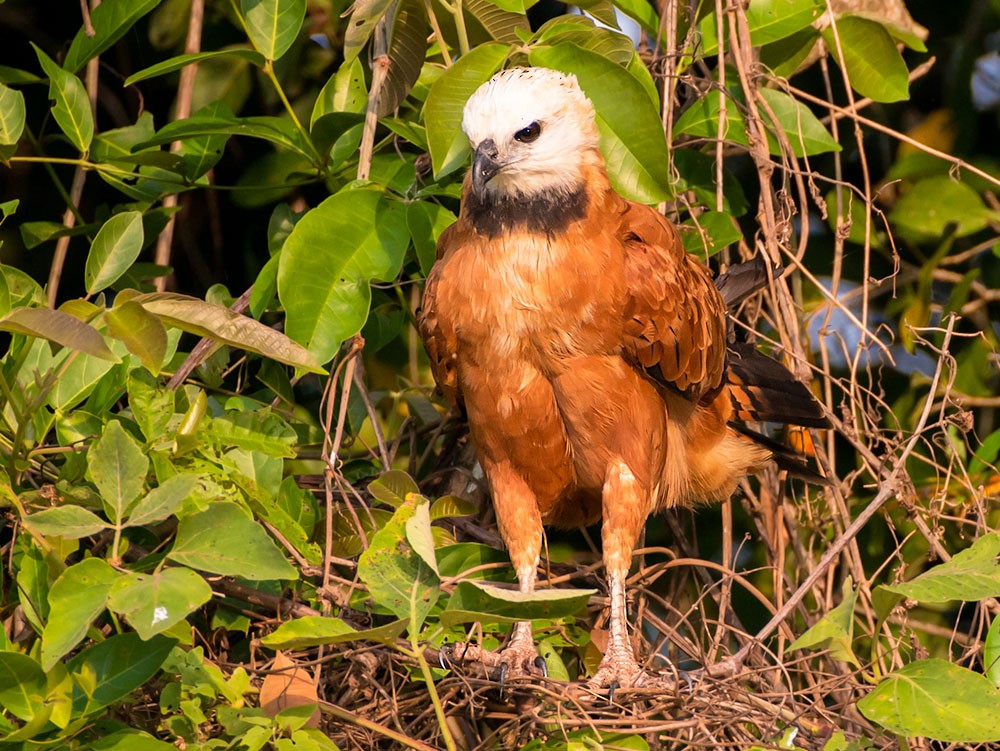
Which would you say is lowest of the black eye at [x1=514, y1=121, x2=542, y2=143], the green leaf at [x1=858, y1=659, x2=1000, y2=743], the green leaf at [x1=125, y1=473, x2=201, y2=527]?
the green leaf at [x1=858, y1=659, x2=1000, y2=743]

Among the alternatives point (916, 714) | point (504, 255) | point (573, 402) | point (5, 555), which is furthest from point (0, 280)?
point (916, 714)

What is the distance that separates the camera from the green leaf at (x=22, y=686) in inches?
70.9

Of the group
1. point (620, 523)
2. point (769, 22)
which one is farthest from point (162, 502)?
point (769, 22)

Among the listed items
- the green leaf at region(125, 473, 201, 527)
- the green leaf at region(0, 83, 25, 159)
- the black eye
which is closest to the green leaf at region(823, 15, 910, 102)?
the black eye

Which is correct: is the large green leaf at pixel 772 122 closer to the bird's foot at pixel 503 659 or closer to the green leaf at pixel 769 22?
the green leaf at pixel 769 22

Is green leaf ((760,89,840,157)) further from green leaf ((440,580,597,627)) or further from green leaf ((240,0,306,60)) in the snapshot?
green leaf ((440,580,597,627))

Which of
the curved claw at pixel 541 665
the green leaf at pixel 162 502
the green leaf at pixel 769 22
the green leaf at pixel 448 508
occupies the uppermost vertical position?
the green leaf at pixel 769 22

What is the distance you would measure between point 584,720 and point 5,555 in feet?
4.13

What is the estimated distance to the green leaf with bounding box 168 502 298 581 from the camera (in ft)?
5.97

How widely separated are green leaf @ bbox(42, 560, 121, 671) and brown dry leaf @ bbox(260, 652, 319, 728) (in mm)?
401

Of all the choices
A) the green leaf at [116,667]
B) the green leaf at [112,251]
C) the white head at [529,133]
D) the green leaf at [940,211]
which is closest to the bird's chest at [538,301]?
the white head at [529,133]

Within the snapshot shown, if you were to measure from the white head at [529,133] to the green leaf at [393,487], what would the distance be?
2.21ft

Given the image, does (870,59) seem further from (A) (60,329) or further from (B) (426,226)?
(A) (60,329)

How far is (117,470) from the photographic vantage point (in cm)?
187
